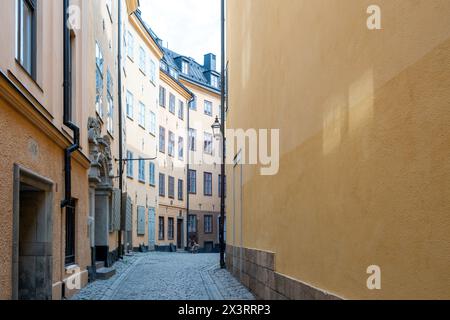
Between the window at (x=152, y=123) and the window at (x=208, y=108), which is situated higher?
the window at (x=208, y=108)

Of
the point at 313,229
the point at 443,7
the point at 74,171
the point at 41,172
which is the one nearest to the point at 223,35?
the point at 74,171

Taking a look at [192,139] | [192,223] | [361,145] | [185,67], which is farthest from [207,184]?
[361,145]

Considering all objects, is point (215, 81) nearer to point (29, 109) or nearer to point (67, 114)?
point (67, 114)

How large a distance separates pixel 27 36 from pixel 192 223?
3357 cm

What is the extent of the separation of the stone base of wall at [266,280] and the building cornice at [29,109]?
12.7ft

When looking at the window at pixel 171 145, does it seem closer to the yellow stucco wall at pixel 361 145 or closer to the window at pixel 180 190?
the window at pixel 180 190

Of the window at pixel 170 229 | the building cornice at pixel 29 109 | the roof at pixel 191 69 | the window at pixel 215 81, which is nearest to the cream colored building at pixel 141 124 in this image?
the window at pixel 170 229

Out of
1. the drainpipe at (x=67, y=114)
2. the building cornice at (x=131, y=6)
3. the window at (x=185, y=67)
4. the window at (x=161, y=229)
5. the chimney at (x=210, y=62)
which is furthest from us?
the chimney at (x=210, y=62)

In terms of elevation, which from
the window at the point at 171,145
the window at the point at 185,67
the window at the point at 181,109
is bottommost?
the window at the point at 171,145

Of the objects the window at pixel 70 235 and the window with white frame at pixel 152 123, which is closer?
the window at pixel 70 235

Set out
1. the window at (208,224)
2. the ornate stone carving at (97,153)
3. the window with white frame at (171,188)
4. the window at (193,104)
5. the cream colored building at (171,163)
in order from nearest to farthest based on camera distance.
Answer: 1. the ornate stone carving at (97,153)
2. the cream colored building at (171,163)
3. the window with white frame at (171,188)
4. the window at (208,224)
5. the window at (193,104)

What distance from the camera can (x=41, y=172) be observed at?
8297 millimetres

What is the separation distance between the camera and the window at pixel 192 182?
41716 millimetres
